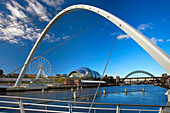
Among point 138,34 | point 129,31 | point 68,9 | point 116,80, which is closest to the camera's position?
point 138,34

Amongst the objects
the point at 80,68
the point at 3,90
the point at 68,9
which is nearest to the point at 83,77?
the point at 80,68

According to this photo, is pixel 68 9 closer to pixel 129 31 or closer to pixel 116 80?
pixel 129 31

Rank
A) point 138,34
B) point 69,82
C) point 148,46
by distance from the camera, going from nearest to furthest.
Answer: point 148,46 → point 138,34 → point 69,82

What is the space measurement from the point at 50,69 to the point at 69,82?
1401 cm

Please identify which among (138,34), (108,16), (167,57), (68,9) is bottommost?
(167,57)

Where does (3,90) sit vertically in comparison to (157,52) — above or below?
below

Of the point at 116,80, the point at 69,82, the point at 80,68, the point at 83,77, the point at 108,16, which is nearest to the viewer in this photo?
the point at 108,16

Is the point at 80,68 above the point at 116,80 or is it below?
above

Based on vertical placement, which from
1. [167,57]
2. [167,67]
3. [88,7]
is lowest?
[167,67]

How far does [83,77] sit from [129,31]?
312ft

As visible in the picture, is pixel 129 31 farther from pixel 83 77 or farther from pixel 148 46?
pixel 83 77

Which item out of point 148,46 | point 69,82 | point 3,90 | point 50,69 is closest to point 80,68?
point 69,82

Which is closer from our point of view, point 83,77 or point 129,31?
point 129,31

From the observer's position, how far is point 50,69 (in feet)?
192
